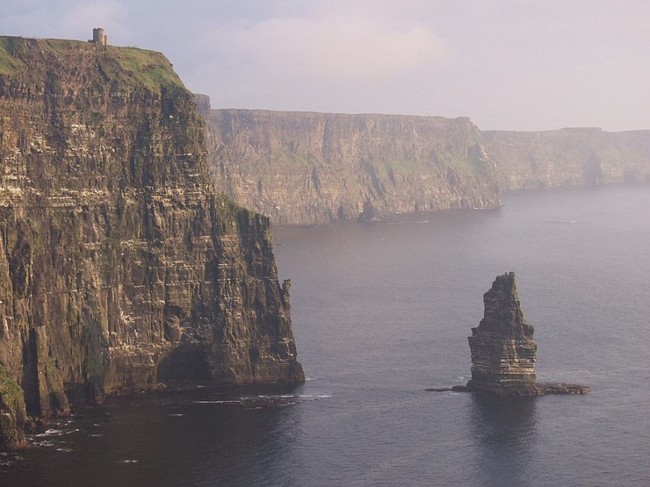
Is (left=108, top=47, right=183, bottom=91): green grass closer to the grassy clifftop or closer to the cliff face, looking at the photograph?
the grassy clifftop

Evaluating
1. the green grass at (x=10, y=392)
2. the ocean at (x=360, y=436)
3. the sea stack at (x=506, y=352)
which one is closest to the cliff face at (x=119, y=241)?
the ocean at (x=360, y=436)

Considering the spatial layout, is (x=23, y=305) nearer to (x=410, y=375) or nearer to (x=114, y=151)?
(x=114, y=151)

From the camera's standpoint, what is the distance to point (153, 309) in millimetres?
157750

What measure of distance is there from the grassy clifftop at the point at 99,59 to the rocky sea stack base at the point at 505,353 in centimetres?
5240

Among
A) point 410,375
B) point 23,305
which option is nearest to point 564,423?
point 410,375

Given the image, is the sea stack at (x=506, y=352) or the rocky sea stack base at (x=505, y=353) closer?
the rocky sea stack base at (x=505, y=353)

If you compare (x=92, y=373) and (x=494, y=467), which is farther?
(x=92, y=373)

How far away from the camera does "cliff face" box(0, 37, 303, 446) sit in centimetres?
14625

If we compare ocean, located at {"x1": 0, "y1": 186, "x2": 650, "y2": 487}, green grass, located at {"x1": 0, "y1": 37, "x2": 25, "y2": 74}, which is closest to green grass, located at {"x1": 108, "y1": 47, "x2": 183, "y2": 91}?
green grass, located at {"x1": 0, "y1": 37, "x2": 25, "y2": 74}

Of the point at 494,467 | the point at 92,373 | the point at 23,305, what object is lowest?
the point at 494,467

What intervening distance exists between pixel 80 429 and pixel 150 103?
46275 mm

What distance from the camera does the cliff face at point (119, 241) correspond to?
480ft

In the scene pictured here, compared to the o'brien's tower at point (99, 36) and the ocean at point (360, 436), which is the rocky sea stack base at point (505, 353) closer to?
the ocean at point (360, 436)

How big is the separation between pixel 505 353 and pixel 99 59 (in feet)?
217
